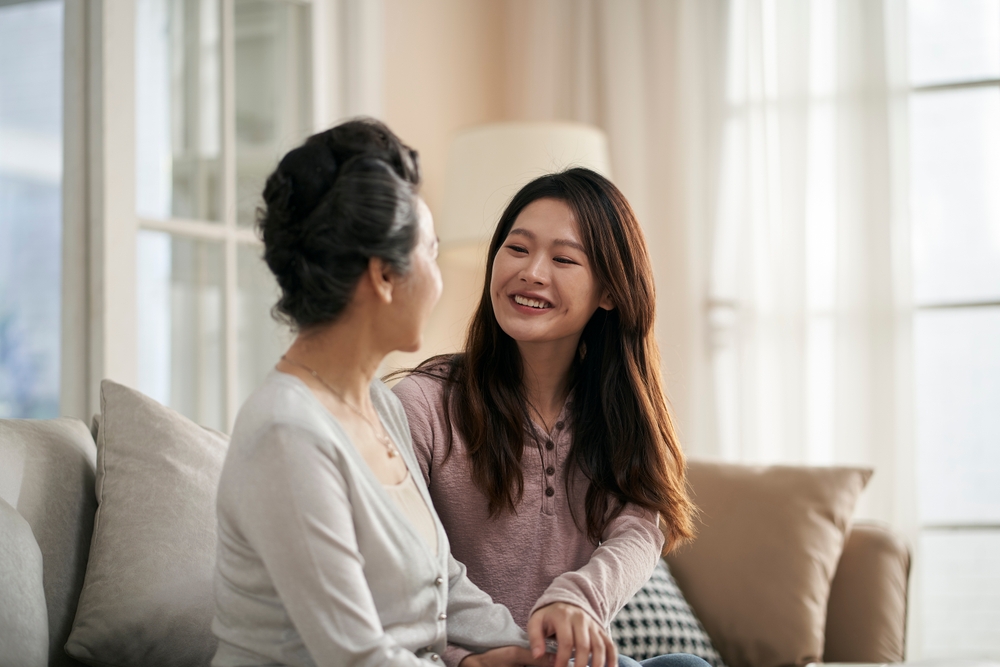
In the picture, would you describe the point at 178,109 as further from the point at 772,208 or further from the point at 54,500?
the point at 772,208

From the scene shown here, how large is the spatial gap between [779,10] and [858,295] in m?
0.99

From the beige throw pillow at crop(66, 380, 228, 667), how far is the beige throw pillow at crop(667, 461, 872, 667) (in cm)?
107

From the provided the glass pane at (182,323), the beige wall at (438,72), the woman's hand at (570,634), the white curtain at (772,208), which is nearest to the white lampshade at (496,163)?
the beige wall at (438,72)

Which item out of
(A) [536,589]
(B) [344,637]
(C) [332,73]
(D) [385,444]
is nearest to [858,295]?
(C) [332,73]

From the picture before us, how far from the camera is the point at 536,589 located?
1479 millimetres

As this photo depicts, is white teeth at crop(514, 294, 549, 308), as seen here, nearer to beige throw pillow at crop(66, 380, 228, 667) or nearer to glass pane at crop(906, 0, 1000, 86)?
beige throw pillow at crop(66, 380, 228, 667)

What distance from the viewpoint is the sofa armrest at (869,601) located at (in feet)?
6.45

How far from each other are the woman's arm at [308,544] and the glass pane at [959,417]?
2546mm

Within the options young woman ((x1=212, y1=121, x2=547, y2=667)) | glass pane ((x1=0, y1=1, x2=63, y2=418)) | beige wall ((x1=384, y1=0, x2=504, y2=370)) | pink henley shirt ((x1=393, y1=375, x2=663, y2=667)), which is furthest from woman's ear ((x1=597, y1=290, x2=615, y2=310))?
glass pane ((x1=0, y1=1, x2=63, y2=418))

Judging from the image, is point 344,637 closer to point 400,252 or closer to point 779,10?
point 400,252

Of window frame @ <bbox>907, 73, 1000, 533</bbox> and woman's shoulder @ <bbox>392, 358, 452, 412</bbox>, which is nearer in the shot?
woman's shoulder @ <bbox>392, 358, 452, 412</bbox>

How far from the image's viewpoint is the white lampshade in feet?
9.00

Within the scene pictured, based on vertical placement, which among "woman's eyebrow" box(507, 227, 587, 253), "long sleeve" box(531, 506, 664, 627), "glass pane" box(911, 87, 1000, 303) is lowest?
"long sleeve" box(531, 506, 664, 627)

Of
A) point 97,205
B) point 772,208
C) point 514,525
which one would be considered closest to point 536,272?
point 514,525
